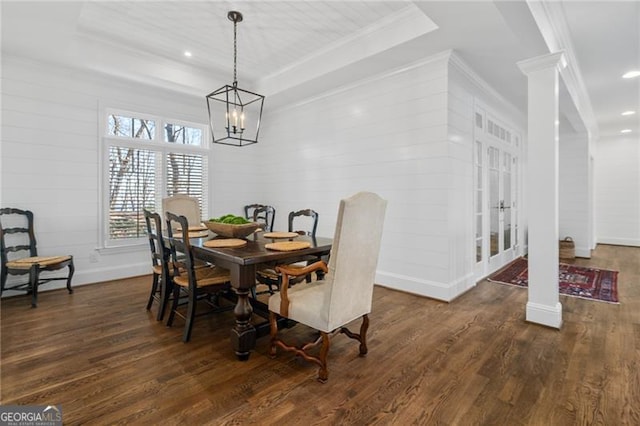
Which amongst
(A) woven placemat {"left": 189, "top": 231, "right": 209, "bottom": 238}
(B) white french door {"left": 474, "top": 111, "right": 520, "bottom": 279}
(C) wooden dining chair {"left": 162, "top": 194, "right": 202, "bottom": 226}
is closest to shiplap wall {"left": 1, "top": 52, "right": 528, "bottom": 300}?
(B) white french door {"left": 474, "top": 111, "right": 520, "bottom": 279}

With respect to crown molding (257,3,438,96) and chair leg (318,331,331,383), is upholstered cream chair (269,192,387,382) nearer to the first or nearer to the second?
chair leg (318,331,331,383)

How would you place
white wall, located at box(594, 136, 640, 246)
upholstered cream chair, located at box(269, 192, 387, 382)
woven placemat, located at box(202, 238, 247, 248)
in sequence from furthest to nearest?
white wall, located at box(594, 136, 640, 246), woven placemat, located at box(202, 238, 247, 248), upholstered cream chair, located at box(269, 192, 387, 382)

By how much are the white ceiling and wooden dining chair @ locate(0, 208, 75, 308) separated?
1933mm

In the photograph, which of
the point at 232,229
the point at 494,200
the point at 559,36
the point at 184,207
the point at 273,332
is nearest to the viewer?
the point at 273,332

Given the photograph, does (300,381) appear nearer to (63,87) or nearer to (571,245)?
(63,87)

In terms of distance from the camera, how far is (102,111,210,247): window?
171 inches

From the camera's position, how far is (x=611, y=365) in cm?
217

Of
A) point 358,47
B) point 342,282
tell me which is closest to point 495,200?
point 358,47

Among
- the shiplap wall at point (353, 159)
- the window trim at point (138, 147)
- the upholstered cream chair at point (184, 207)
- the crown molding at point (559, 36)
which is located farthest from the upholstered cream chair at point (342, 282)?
the window trim at point (138, 147)

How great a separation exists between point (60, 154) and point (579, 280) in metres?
7.22

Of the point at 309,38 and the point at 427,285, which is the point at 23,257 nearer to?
the point at 309,38

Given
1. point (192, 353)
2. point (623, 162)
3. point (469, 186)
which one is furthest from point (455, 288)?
point (623, 162)

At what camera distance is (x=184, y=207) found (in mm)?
3881

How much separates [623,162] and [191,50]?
9.80 metres
